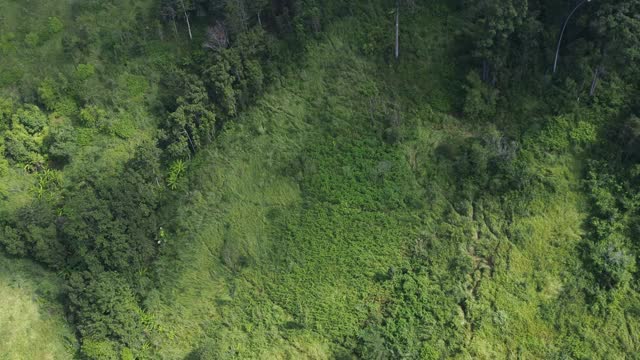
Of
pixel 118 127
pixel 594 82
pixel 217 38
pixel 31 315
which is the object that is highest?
pixel 217 38

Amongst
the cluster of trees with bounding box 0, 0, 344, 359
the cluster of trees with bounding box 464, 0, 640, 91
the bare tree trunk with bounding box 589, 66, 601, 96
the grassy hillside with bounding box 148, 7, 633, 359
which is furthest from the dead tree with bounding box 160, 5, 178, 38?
the bare tree trunk with bounding box 589, 66, 601, 96

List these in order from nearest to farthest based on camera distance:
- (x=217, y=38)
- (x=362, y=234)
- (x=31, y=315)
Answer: (x=31, y=315) → (x=362, y=234) → (x=217, y=38)

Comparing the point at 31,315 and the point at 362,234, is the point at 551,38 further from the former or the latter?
the point at 31,315

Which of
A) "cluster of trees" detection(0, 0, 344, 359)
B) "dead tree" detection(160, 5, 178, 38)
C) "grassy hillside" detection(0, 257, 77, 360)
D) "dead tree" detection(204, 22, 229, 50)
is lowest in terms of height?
"grassy hillside" detection(0, 257, 77, 360)

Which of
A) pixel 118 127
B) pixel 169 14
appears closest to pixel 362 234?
pixel 118 127

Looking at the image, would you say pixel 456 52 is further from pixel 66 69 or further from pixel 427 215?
pixel 66 69

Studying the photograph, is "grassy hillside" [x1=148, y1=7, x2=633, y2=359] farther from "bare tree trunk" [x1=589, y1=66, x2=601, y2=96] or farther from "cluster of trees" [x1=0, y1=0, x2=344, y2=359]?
"bare tree trunk" [x1=589, y1=66, x2=601, y2=96]

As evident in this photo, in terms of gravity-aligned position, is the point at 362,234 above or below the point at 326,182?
below
